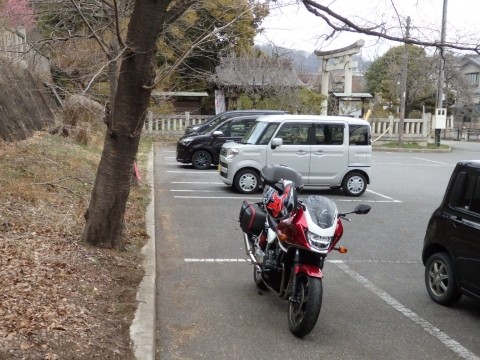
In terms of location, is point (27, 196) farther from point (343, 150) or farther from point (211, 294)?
point (343, 150)

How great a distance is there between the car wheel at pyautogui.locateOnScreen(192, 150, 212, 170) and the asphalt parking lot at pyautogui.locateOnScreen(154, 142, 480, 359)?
673 centimetres

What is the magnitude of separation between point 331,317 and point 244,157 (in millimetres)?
7941

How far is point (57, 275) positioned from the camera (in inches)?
203

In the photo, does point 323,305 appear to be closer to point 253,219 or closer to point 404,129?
point 253,219

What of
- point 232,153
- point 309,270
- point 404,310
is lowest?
point 404,310

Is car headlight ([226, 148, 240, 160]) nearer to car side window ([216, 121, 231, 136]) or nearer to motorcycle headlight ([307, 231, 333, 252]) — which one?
car side window ([216, 121, 231, 136])

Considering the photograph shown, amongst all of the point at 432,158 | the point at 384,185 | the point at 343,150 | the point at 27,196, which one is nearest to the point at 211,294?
the point at 27,196

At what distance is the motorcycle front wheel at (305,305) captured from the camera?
4.56 m

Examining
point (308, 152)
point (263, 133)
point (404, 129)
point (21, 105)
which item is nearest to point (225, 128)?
point (263, 133)

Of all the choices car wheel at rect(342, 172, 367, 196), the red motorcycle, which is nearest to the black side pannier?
the red motorcycle

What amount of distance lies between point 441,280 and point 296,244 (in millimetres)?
2099

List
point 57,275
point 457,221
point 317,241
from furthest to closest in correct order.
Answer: point 457,221 → point 57,275 → point 317,241

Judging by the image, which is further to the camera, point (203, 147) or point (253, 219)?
point (203, 147)

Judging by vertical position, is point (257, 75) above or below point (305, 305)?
above
